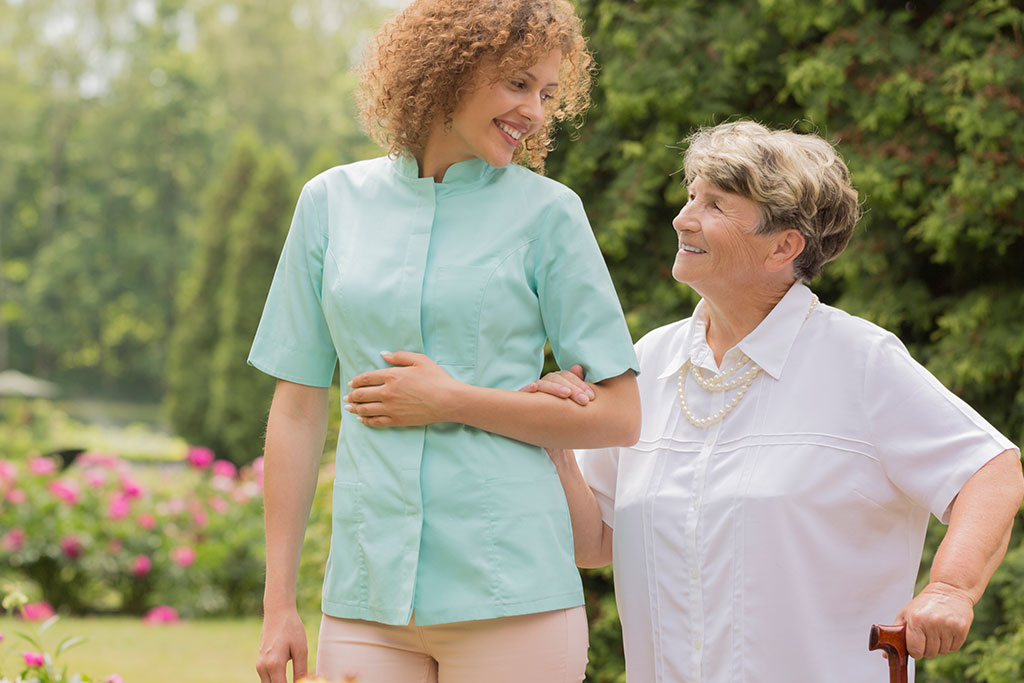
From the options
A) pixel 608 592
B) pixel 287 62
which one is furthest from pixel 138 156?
pixel 608 592

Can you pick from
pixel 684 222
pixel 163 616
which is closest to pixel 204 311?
pixel 163 616

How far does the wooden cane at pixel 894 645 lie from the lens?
5.80ft

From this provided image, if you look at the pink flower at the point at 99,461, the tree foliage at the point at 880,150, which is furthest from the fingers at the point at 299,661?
the pink flower at the point at 99,461

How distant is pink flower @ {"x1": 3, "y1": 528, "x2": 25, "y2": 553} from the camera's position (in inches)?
268

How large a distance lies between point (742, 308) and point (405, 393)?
858mm

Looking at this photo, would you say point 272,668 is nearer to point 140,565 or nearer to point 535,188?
point 535,188

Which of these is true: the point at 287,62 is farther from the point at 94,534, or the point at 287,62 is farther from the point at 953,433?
the point at 953,433

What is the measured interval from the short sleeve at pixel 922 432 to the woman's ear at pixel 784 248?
0.27 meters

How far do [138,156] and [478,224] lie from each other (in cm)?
3243

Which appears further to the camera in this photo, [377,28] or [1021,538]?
[1021,538]

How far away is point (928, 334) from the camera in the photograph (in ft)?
11.7

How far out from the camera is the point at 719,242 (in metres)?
2.23

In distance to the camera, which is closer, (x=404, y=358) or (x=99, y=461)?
(x=404, y=358)

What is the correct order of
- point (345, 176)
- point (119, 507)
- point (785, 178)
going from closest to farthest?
point (345, 176)
point (785, 178)
point (119, 507)
